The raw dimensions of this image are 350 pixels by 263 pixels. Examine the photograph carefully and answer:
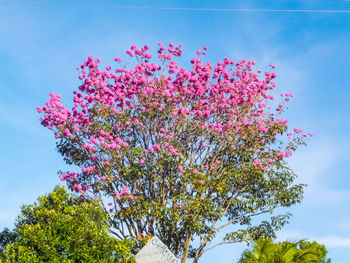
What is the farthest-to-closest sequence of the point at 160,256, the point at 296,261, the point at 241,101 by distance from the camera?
the point at 241,101, the point at 296,261, the point at 160,256

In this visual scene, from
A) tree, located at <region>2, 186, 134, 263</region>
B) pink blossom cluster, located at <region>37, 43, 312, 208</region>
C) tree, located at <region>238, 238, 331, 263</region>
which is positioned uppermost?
pink blossom cluster, located at <region>37, 43, 312, 208</region>

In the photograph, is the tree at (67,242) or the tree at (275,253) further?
the tree at (275,253)

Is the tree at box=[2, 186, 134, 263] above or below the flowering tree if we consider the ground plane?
below

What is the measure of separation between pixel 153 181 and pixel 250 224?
443 cm

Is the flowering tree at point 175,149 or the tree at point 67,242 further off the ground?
the flowering tree at point 175,149

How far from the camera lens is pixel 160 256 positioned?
10.7 m

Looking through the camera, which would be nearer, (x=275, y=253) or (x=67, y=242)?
(x=67, y=242)

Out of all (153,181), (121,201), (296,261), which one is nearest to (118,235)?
(121,201)

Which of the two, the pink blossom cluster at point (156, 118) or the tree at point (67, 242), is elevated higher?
the pink blossom cluster at point (156, 118)

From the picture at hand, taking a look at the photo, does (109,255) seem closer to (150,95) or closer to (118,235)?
(118,235)

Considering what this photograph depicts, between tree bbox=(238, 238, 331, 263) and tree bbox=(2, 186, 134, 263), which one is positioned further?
tree bbox=(238, 238, 331, 263)

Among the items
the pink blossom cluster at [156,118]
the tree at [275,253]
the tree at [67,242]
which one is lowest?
the tree at [67,242]

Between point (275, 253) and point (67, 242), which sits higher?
point (275, 253)

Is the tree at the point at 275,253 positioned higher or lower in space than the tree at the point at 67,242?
higher
